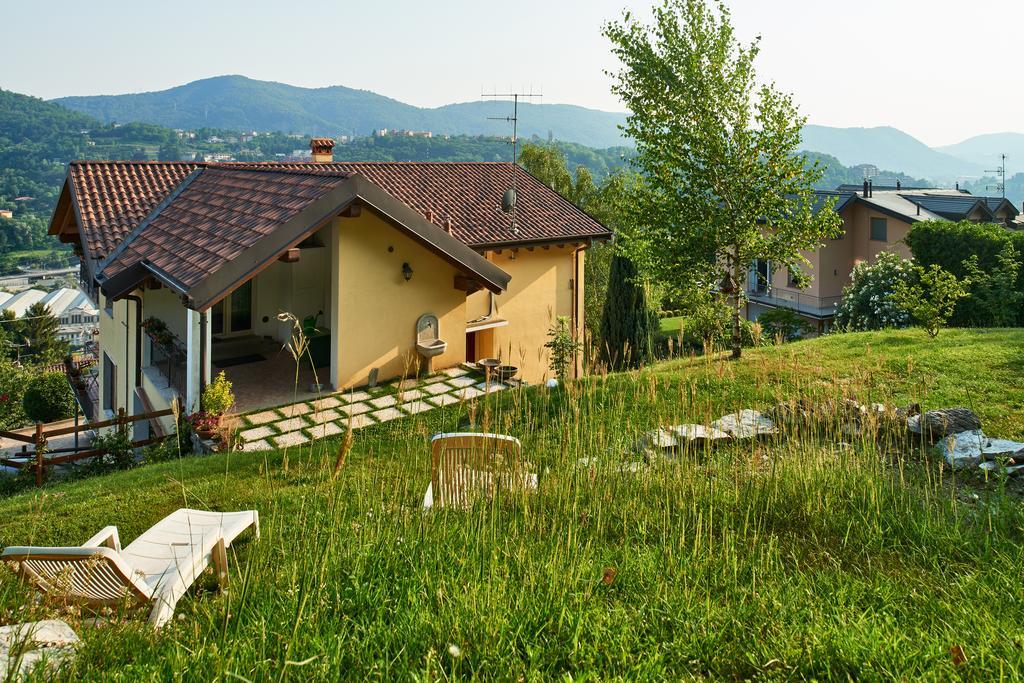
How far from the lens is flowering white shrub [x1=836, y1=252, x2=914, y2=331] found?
66.3ft

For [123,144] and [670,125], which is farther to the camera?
[123,144]

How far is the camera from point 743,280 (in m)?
13.2

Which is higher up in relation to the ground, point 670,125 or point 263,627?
point 670,125

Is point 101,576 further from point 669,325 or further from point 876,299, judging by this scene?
point 669,325

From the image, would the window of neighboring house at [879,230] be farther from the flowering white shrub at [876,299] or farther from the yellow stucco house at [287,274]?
the yellow stucco house at [287,274]

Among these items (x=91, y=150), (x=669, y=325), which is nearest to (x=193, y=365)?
(x=669, y=325)

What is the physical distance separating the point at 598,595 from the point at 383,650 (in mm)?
1111

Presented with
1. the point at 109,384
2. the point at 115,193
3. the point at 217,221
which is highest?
the point at 115,193

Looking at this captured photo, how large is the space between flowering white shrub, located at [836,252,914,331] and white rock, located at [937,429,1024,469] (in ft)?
46.0

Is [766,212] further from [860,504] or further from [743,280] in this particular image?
[860,504]

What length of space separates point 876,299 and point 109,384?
1893 centimetres

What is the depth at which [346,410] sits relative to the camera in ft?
36.7

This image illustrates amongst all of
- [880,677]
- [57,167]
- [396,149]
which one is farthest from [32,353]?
[880,677]

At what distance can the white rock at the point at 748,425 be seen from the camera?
7.14 metres
